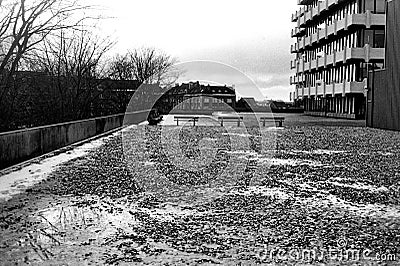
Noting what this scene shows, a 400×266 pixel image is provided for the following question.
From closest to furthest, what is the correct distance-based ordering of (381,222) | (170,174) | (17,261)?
(17,261) < (381,222) < (170,174)

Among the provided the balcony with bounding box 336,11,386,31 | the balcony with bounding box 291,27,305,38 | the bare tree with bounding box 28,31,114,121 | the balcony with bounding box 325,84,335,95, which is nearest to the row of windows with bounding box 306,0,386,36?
the balcony with bounding box 336,11,386,31

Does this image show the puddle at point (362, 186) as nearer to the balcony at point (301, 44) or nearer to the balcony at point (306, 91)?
the balcony at point (306, 91)

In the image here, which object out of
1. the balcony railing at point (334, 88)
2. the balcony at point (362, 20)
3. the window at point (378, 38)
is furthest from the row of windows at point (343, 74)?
the balcony at point (362, 20)

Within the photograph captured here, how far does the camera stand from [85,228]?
6.32 meters

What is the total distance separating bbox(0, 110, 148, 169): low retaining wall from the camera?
37.4 feet

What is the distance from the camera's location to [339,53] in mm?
44750

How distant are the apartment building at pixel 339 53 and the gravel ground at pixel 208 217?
31.7 m

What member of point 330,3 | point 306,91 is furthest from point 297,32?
point 330,3

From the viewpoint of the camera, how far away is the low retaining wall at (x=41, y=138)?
37.4ft

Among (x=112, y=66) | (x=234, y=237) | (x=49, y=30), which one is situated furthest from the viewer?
(x=112, y=66)

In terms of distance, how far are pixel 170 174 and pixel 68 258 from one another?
19.6ft

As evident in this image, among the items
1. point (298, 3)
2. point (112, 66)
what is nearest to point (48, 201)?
point (112, 66)

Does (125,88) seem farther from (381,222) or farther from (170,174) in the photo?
(381,222)

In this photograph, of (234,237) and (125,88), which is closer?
(234,237)
